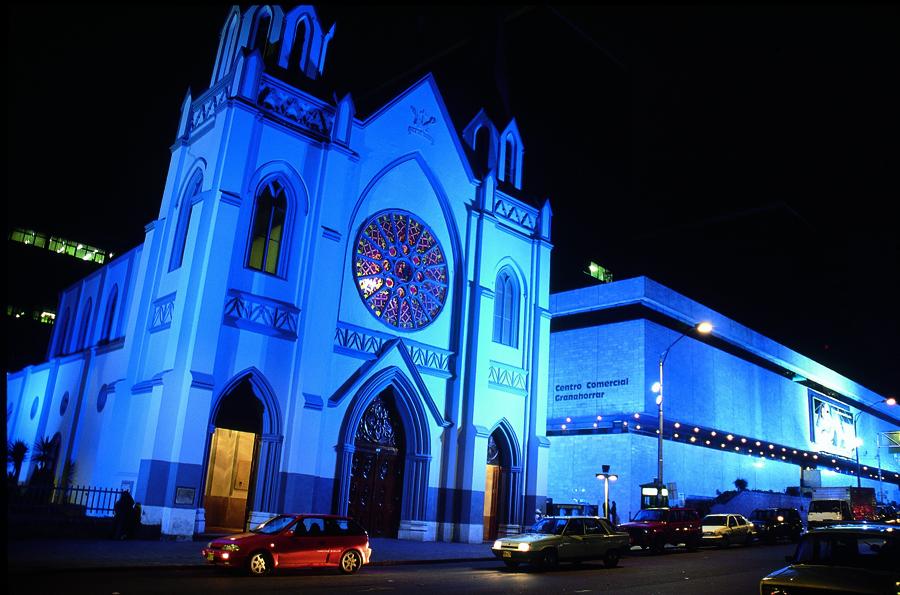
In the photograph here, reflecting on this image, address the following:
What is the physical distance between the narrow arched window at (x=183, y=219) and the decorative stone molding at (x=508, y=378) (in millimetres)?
13325


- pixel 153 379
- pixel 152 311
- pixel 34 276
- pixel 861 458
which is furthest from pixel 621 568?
pixel 861 458

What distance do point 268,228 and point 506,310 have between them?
12.0 m

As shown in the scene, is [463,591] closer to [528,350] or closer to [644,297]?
[528,350]

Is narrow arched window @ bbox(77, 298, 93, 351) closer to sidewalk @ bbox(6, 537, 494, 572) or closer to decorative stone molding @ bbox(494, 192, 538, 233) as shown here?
sidewalk @ bbox(6, 537, 494, 572)

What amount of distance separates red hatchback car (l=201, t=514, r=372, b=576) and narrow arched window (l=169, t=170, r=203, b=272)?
478 inches

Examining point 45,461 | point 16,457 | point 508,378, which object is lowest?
point 45,461

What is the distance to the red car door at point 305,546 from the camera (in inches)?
631

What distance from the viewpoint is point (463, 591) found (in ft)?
44.4

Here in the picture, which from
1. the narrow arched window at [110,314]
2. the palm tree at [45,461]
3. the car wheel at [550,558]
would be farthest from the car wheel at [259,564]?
the narrow arched window at [110,314]

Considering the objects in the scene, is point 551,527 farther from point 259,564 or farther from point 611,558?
point 259,564

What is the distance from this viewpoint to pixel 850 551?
946 cm

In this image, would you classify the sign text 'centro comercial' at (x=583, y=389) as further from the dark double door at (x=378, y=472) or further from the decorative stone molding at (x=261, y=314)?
the decorative stone molding at (x=261, y=314)

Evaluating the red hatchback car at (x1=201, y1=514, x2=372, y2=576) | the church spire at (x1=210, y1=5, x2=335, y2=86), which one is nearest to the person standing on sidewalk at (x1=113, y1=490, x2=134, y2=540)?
the red hatchback car at (x1=201, y1=514, x2=372, y2=576)

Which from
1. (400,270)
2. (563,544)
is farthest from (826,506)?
(400,270)
